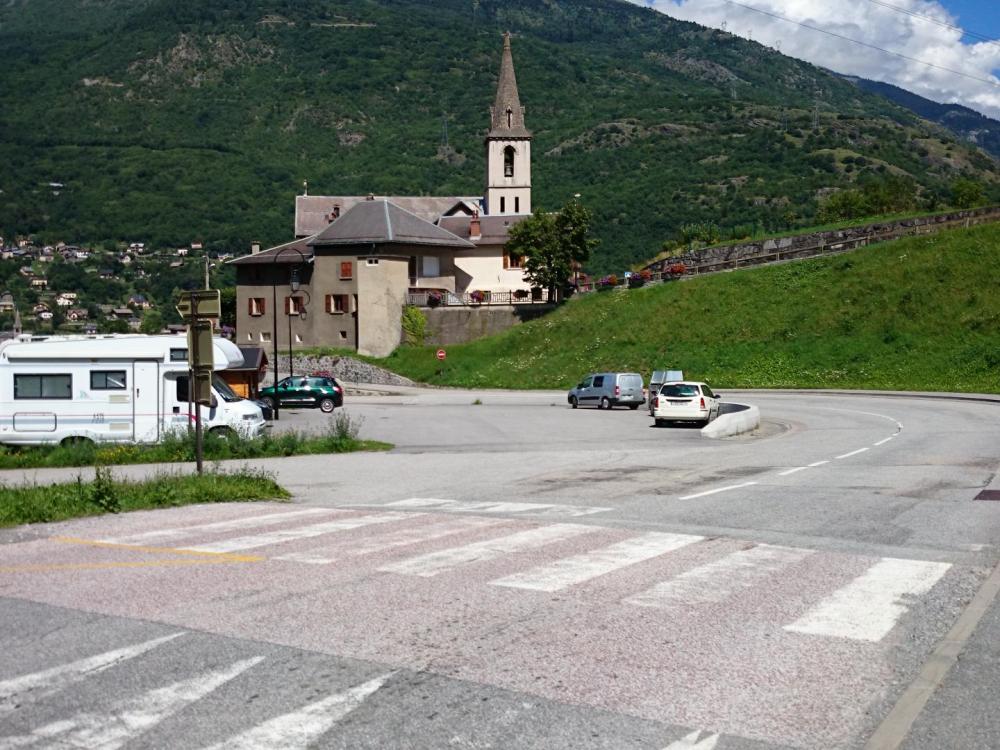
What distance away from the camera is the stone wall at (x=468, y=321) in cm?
7350

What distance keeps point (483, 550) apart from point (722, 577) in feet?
7.90

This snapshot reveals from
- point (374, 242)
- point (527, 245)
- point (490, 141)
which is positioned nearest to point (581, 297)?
point (527, 245)

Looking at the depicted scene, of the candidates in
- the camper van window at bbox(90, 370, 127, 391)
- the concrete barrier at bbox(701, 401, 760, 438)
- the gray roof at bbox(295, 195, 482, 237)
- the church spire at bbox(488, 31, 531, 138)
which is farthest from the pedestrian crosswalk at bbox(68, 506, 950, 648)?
the church spire at bbox(488, 31, 531, 138)

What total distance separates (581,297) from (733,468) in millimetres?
55547

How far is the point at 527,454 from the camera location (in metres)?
24.3

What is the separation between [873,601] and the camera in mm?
8453

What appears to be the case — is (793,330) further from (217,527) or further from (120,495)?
(217,527)

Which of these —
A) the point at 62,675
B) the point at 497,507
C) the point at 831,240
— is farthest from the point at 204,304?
the point at 831,240

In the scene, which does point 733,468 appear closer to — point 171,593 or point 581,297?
point 171,593

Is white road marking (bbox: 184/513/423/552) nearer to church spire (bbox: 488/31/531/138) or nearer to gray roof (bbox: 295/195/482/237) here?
gray roof (bbox: 295/195/482/237)

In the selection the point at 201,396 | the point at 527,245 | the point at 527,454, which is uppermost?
the point at 527,245

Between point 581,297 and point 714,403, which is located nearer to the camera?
point 714,403

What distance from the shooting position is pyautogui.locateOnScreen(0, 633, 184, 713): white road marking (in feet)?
20.3

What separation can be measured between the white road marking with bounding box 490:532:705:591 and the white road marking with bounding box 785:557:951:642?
6.38 ft
